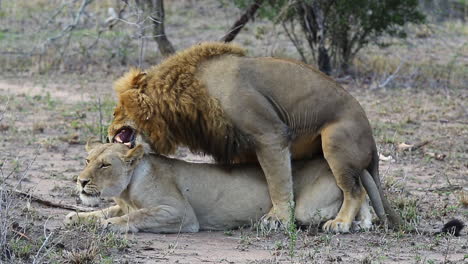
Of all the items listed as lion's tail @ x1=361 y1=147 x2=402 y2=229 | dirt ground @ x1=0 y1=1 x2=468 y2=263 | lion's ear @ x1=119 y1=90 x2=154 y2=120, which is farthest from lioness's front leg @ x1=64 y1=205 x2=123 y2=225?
lion's tail @ x1=361 y1=147 x2=402 y2=229

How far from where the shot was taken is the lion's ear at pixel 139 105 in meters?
5.75

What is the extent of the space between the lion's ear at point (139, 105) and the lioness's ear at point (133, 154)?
9.1 inches

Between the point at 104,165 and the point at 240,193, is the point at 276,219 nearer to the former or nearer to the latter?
the point at 240,193

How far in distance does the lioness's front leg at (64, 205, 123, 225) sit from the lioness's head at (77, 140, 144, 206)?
0.31 feet

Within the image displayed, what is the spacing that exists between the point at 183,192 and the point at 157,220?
331mm

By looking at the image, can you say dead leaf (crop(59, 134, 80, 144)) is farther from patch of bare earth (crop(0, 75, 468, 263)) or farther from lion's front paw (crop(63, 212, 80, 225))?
lion's front paw (crop(63, 212, 80, 225))

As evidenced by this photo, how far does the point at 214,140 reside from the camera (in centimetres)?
578

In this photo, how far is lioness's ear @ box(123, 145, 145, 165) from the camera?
18.4 feet

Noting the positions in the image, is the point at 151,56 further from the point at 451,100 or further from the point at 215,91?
the point at 215,91

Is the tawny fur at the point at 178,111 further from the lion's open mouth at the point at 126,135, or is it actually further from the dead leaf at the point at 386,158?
the dead leaf at the point at 386,158

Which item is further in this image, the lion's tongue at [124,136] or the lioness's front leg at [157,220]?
the lion's tongue at [124,136]

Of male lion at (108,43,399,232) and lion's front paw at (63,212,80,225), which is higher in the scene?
male lion at (108,43,399,232)

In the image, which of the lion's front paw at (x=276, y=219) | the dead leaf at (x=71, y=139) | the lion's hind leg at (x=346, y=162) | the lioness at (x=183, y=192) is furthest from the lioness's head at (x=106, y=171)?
the dead leaf at (x=71, y=139)

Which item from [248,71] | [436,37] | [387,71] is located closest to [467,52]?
[436,37]
